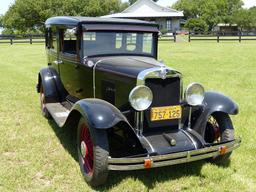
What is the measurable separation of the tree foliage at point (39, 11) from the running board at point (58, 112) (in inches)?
1913

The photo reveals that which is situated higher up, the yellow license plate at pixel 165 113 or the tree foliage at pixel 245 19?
the tree foliage at pixel 245 19

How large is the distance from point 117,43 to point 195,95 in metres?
1.52

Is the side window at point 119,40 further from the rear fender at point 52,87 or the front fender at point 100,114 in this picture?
the rear fender at point 52,87

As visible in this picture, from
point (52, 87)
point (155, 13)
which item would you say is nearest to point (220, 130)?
point (52, 87)

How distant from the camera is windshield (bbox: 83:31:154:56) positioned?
510 centimetres

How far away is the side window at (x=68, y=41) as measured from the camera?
211 inches

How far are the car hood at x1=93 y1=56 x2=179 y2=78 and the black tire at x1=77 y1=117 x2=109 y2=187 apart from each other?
0.78 metres

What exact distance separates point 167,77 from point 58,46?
2.75 meters

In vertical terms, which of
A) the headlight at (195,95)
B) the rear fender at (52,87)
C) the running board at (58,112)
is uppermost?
the headlight at (195,95)

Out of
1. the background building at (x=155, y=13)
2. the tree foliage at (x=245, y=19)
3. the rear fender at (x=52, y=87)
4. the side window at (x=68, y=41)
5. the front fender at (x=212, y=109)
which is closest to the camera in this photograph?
the front fender at (x=212, y=109)

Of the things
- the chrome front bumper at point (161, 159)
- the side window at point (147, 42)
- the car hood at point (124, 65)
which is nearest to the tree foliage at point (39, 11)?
the side window at point (147, 42)

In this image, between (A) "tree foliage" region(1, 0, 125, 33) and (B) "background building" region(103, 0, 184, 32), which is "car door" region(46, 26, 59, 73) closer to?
(A) "tree foliage" region(1, 0, 125, 33)

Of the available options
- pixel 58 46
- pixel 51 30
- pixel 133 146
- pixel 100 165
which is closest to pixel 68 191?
pixel 100 165

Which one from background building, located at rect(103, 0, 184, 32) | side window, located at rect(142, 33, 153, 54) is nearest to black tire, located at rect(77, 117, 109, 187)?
side window, located at rect(142, 33, 153, 54)
